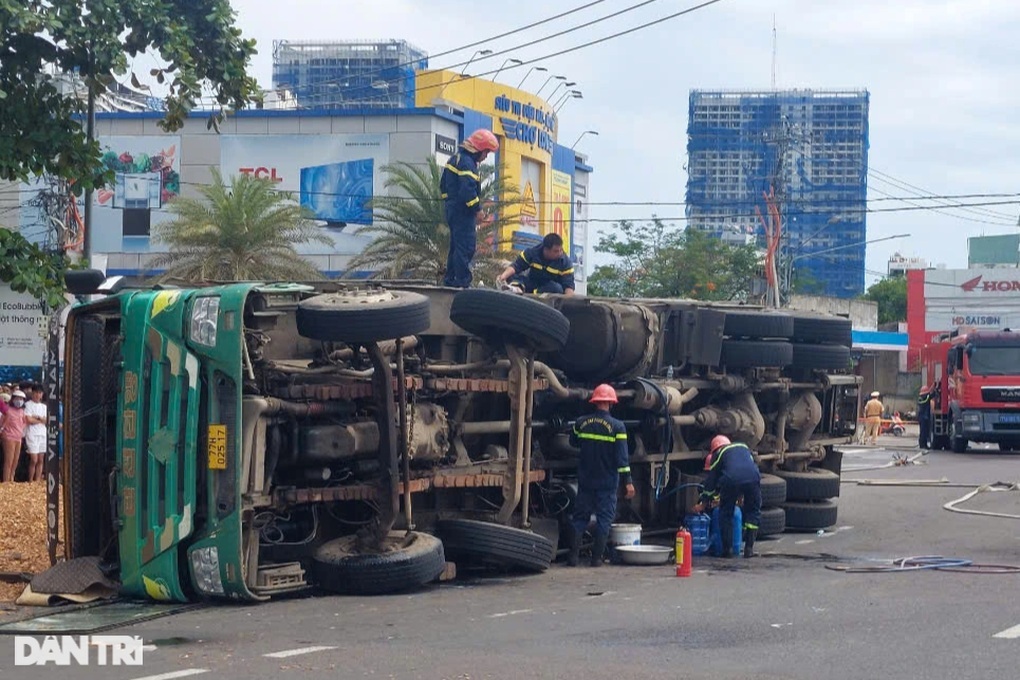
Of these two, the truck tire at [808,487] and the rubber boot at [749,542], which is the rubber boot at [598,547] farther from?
the truck tire at [808,487]

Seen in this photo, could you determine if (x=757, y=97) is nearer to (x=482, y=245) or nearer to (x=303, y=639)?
(x=482, y=245)

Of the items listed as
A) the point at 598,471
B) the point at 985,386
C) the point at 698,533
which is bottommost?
the point at 698,533

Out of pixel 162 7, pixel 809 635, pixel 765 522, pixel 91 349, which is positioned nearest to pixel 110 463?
pixel 91 349

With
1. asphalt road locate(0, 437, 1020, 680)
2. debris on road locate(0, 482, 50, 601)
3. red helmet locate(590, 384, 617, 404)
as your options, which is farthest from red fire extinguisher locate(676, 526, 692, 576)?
debris on road locate(0, 482, 50, 601)

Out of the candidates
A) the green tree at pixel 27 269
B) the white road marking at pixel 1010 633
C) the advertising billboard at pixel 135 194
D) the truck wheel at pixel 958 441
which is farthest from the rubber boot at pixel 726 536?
the advertising billboard at pixel 135 194

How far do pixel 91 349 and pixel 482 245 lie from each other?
26.4 m

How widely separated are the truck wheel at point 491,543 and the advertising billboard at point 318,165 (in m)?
38.6

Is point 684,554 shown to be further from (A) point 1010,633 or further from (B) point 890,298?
(B) point 890,298

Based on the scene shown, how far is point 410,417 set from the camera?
11.7 m

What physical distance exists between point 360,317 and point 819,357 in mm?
7154

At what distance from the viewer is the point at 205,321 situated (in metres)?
10.9

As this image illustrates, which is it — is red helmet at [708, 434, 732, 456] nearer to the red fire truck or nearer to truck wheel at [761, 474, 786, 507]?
truck wheel at [761, 474, 786, 507]

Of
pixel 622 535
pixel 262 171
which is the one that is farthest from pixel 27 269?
pixel 262 171

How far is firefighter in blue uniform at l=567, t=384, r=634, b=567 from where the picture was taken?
43.8 ft
